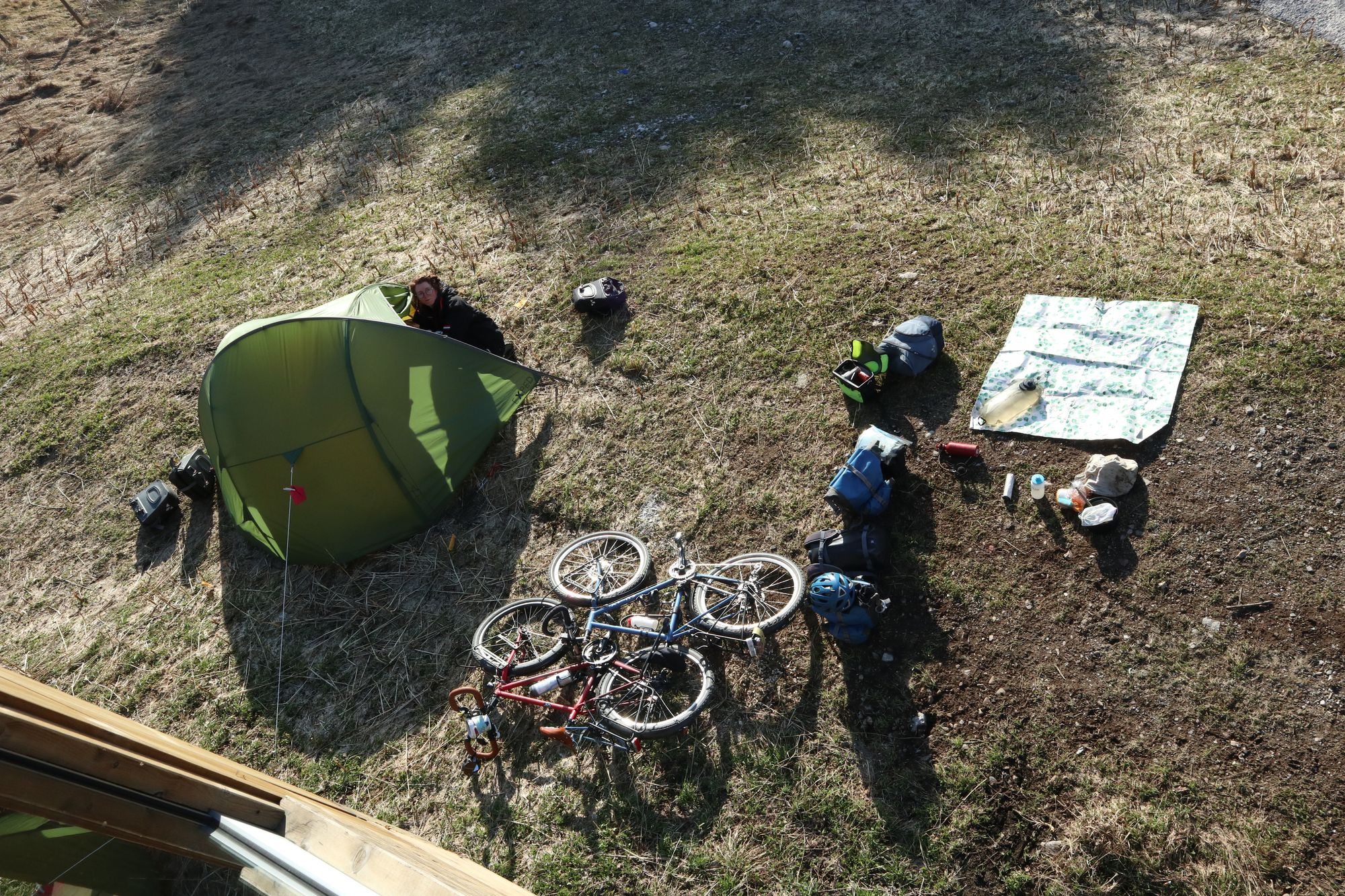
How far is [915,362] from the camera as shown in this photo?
6.25 m

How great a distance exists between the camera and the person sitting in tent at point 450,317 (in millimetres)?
7184

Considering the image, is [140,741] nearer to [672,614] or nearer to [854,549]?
[672,614]

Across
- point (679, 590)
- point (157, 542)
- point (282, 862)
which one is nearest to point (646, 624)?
point (679, 590)

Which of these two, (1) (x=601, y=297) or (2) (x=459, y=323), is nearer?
(2) (x=459, y=323)

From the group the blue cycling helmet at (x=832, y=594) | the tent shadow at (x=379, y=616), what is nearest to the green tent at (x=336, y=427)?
the tent shadow at (x=379, y=616)

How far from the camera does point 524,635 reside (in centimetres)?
547

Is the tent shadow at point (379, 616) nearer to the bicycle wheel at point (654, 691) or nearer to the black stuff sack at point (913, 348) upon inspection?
the bicycle wheel at point (654, 691)

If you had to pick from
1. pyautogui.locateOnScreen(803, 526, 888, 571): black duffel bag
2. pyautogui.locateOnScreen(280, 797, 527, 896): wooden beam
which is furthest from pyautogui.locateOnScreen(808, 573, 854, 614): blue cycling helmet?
pyautogui.locateOnScreen(280, 797, 527, 896): wooden beam

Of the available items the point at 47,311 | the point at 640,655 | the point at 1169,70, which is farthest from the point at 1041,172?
the point at 47,311

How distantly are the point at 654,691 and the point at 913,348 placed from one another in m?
3.29

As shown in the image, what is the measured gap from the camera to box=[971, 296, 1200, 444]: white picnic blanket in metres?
5.70

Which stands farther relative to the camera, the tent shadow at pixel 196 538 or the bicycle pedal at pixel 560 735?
the tent shadow at pixel 196 538

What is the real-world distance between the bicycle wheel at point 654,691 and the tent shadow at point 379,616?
1.11m

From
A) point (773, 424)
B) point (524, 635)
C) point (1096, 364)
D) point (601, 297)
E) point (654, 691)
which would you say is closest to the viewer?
point (654, 691)
